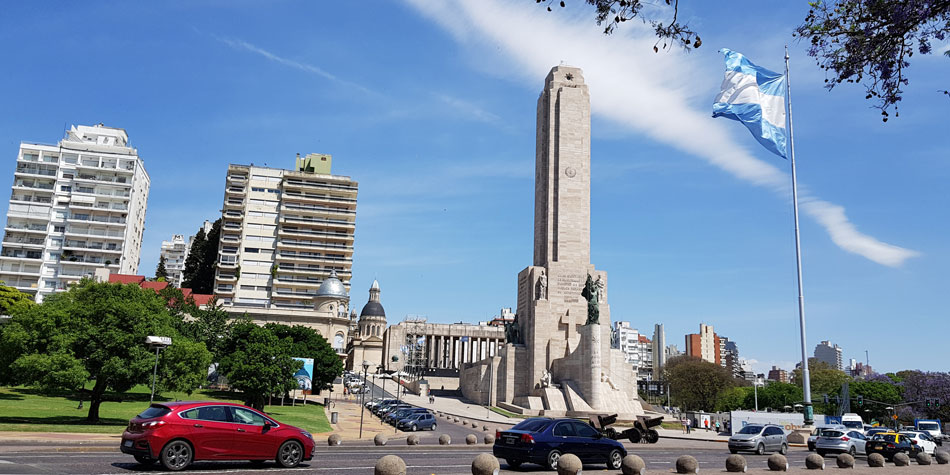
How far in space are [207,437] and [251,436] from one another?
96cm

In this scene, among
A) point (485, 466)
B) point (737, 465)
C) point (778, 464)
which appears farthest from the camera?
point (778, 464)

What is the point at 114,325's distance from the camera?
30859 millimetres

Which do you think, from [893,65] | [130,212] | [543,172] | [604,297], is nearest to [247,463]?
[893,65]

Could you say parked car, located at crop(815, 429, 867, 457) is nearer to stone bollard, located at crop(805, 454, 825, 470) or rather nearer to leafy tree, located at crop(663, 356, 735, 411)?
stone bollard, located at crop(805, 454, 825, 470)

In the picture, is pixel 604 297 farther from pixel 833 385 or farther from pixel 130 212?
pixel 130 212

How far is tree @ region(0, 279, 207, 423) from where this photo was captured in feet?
94.7

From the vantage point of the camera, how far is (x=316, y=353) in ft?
207

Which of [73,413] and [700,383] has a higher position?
[700,383]

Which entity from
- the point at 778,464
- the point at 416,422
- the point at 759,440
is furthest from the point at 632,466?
the point at 416,422

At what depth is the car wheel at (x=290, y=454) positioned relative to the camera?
51.9ft

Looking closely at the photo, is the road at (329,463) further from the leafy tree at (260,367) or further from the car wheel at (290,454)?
the leafy tree at (260,367)

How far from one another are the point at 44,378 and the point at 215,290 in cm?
7919

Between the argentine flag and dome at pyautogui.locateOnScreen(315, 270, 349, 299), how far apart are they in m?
77.1

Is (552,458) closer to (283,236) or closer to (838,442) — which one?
(838,442)
